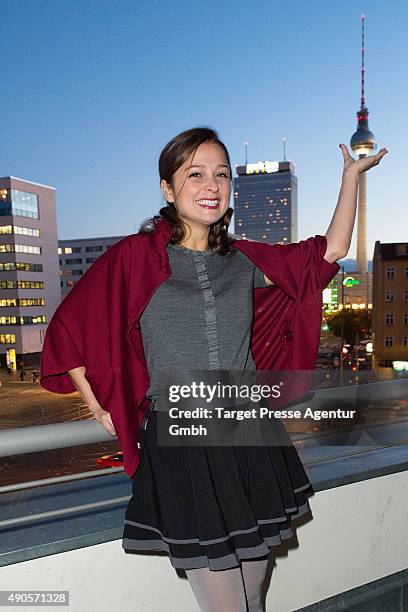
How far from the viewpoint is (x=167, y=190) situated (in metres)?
1.63

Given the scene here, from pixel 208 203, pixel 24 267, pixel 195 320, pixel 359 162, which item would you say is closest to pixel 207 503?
pixel 195 320

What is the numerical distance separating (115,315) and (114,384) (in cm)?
21

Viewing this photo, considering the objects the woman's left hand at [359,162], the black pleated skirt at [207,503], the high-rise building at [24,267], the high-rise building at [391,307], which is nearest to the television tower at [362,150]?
the high-rise building at [391,307]

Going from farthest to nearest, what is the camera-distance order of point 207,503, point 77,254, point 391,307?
point 77,254 < point 391,307 < point 207,503

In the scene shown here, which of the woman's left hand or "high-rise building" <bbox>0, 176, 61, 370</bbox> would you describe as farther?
"high-rise building" <bbox>0, 176, 61, 370</bbox>

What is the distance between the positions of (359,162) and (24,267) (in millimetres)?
52544

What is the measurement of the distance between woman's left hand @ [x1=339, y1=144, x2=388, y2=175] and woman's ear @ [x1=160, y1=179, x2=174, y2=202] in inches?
23.5

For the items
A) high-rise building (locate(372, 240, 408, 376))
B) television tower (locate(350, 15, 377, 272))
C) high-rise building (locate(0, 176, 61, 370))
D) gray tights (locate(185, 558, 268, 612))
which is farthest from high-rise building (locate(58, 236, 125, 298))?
gray tights (locate(185, 558, 268, 612))

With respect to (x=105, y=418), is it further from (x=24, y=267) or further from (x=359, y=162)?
(x=24, y=267)

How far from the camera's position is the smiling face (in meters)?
1.56

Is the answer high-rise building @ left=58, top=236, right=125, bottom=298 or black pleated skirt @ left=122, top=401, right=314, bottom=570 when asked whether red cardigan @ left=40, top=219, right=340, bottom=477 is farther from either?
high-rise building @ left=58, top=236, right=125, bottom=298

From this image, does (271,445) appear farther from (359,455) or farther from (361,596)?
(361,596)

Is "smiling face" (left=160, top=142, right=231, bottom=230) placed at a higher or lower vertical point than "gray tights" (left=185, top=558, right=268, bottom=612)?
higher

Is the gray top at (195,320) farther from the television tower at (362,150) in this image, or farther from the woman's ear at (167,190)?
the television tower at (362,150)
